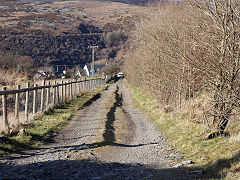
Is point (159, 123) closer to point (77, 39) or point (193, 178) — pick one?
point (193, 178)

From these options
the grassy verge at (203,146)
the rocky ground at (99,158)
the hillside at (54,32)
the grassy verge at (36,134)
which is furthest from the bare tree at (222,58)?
the hillside at (54,32)

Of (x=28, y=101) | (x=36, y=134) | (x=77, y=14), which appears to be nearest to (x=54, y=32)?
(x=77, y=14)

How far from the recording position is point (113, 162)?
732 centimetres

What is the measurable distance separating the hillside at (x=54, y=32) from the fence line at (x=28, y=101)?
124 ft

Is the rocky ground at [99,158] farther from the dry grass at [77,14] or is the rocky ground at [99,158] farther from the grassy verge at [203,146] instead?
the dry grass at [77,14]

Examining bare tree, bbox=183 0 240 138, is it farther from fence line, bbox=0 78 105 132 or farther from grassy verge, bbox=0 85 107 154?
fence line, bbox=0 78 105 132

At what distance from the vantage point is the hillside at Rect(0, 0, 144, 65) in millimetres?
83188

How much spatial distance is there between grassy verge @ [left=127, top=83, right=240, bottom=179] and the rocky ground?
0.33 m

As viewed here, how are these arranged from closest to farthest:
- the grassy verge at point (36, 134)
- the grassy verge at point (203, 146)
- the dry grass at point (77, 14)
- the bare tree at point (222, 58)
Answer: the grassy verge at point (203, 146), the bare tree at point (222, 58), the grassy verge at point (36, 134), the dry grass at point (77, 14)

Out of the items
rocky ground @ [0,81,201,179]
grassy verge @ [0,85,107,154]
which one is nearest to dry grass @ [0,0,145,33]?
grassy verge @ [0,85,107,154]

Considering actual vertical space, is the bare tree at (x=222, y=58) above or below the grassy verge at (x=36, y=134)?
above

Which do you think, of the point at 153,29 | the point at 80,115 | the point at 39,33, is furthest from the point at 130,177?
the point at 39,33

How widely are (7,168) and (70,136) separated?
424 centimetres

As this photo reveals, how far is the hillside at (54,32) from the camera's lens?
8319cm
